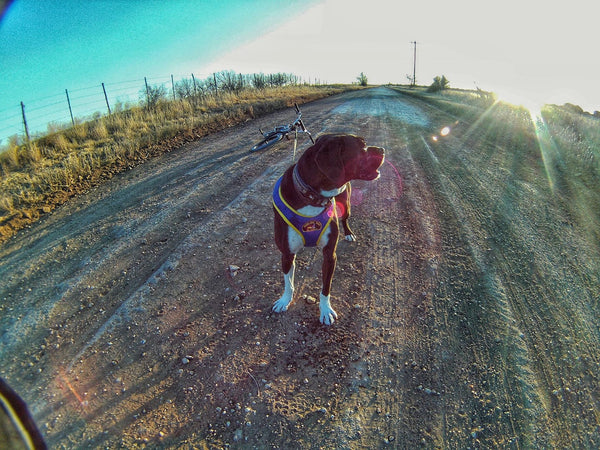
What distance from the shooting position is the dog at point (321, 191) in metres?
2.94

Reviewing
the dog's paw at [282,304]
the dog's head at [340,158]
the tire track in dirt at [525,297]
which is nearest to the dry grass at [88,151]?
the dog's paw at [282,304]

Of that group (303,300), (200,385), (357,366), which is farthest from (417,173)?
(200,385)

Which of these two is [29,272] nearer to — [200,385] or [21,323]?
[21,323]

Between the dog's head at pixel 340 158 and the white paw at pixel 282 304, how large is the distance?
1499 mm

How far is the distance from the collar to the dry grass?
5.49 m

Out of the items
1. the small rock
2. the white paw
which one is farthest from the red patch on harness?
the small rock

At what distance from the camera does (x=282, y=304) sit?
3.90 metres

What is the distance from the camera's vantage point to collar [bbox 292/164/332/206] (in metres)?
3.08

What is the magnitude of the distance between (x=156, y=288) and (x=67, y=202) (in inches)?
157

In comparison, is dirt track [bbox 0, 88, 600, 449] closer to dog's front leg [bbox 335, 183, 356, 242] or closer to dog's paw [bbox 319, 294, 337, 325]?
dog's paw [bbox 319, 294, 337, 325]

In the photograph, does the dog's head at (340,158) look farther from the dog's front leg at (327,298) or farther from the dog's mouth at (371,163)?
the dog's front leg at (327,298)

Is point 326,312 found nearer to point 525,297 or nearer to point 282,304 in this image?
point 282,304

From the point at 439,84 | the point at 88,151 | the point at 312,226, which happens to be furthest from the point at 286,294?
the point at 439,84

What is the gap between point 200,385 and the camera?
3102 mm
